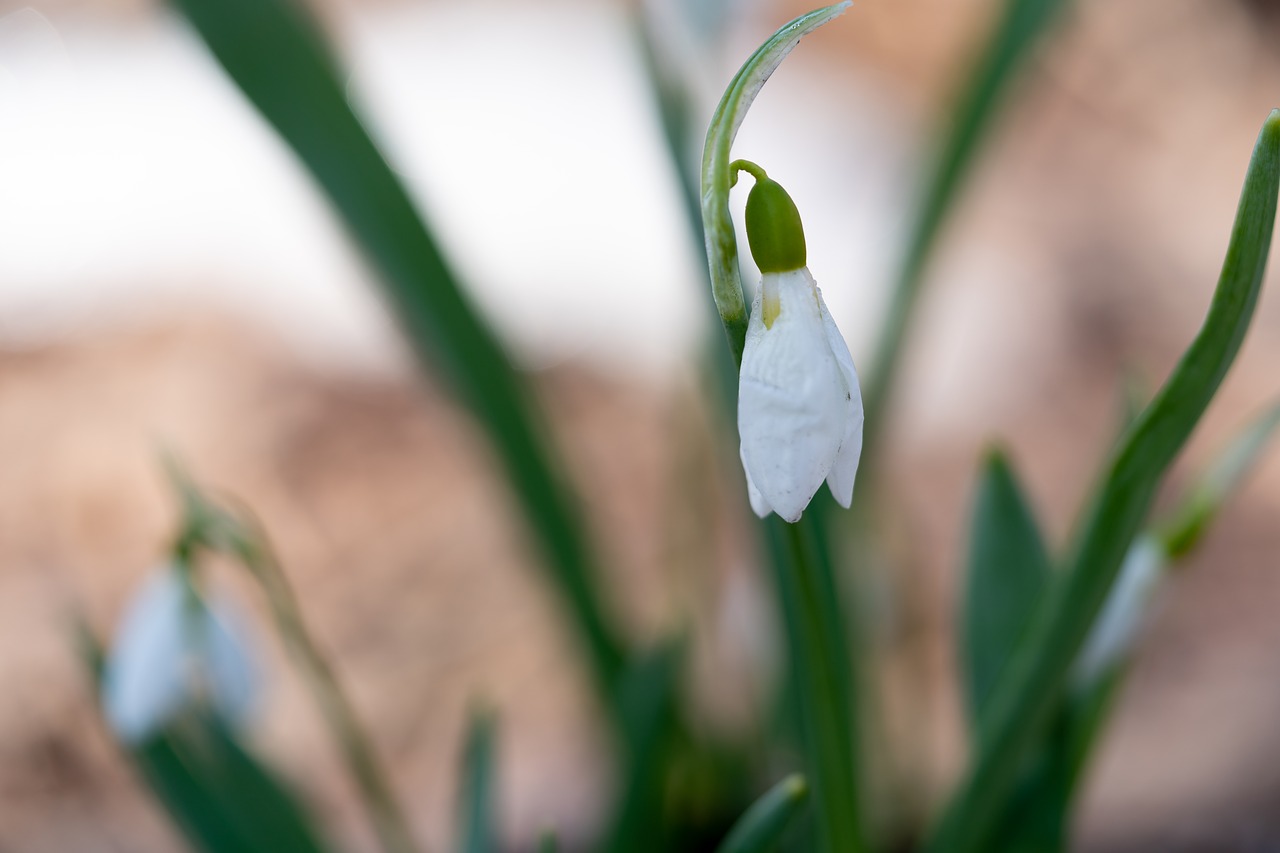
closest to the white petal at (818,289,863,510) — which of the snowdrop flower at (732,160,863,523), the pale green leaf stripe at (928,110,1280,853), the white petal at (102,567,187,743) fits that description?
the snowdrop flower at (732,160,863,523)

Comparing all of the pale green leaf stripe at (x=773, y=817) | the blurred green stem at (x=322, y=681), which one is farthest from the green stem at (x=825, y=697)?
the blurred green stem at (x=322, y=681)

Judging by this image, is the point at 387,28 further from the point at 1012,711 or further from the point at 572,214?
the point at 1012,711

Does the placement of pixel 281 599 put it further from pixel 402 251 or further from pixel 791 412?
pixel 791 412

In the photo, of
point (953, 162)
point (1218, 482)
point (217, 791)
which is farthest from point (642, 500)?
point (1218, 482)

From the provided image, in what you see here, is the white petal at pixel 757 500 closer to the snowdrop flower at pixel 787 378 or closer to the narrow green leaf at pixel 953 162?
the snowdrop flower at pixel 787 378

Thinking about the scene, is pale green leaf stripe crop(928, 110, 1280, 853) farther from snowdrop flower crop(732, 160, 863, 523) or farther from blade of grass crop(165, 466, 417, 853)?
blade of grass crop(165, 466, 417, 853)

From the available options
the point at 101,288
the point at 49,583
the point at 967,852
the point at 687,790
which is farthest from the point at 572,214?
the point at 967,852
